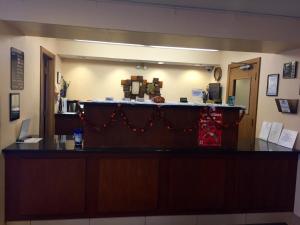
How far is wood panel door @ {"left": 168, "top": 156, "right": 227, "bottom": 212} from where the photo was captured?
113 inches

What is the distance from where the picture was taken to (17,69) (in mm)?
2756

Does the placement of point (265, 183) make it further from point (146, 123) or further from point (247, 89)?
point (247, 89)

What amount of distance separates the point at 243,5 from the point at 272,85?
143 centimetres

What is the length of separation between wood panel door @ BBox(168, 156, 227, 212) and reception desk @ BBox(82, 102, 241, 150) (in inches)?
7.3

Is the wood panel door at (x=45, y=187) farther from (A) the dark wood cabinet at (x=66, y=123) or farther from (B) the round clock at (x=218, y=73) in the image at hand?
(B) the round clock at (x=218, y=73)

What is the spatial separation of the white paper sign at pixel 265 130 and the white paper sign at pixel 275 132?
5 centimetres

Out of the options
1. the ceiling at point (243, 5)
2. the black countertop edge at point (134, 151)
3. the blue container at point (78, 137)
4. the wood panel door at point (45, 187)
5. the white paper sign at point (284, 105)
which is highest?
the ceiling at point (243, 5)

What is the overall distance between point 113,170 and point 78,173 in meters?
0.35

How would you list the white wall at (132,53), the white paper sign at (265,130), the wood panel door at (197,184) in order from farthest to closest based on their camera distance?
1. the white wall at (132,53)
2. the white paper sign at (265,130)
3. the wood panel door at (197,184)

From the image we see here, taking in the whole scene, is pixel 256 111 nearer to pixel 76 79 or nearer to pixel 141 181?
pixel 141 181

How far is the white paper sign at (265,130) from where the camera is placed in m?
3.53

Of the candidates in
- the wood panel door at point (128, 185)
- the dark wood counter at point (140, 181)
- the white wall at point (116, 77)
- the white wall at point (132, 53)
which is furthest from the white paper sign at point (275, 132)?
the white wall at point (116, 77)

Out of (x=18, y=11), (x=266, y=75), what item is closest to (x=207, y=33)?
(x=266, y=75)

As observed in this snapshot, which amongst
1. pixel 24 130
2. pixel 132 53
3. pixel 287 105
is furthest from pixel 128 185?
pixel 132 53
